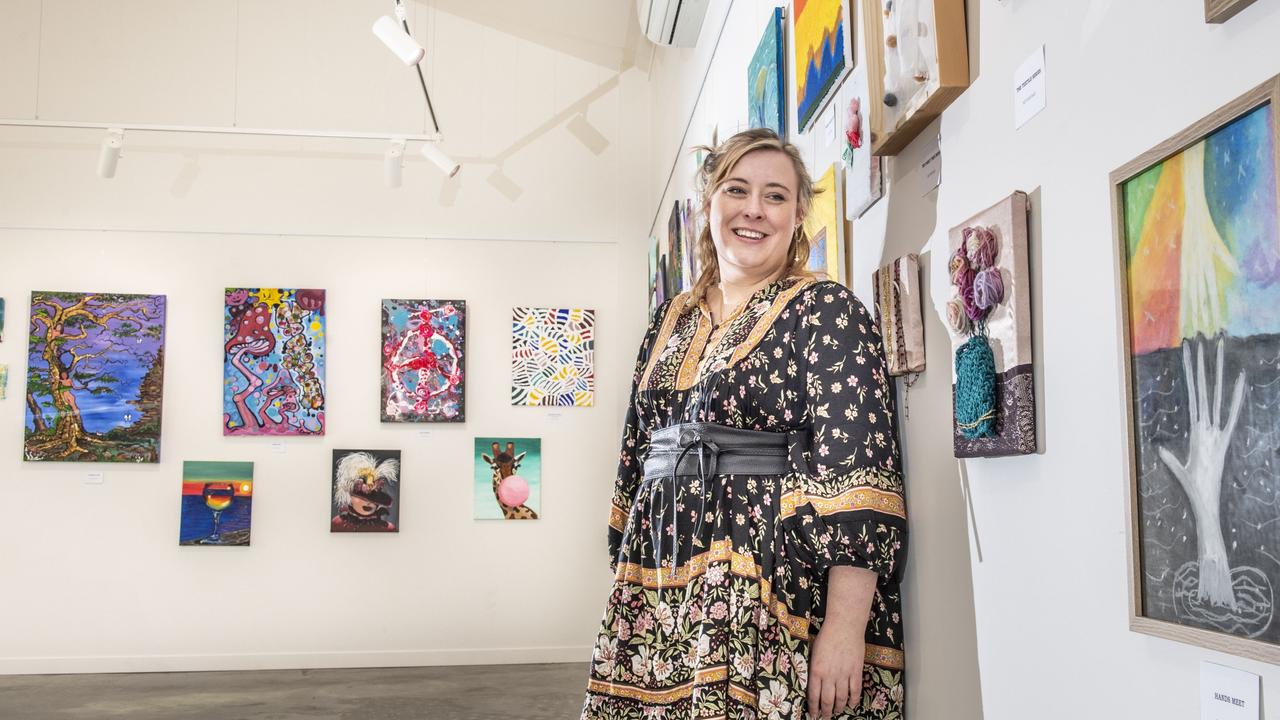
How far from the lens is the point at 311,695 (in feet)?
16.5

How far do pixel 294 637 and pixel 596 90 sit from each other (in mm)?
3941

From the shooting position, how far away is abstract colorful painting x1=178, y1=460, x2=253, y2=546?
5852mm

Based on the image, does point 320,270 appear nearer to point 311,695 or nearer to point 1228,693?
point 311,695

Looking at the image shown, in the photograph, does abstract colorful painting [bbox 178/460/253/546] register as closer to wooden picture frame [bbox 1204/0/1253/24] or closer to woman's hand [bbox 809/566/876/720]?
woman's hand [bbox 809/566/876/720]

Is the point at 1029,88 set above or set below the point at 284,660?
above

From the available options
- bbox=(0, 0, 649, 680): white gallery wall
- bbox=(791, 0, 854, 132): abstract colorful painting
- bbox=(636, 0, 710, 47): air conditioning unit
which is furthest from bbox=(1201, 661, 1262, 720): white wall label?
bbox=(0, 0, 649, 680): white gallery wall

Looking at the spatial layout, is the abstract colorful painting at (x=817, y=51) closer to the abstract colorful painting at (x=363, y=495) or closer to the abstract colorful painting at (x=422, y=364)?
the abstract colorful painting at (x=422, y=364)

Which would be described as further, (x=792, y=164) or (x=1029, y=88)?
(x=792, y=164)

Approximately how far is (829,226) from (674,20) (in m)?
2.77

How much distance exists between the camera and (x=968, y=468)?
1.38 m

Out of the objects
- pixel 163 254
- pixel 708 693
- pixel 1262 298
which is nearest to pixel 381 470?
pixel 163 254

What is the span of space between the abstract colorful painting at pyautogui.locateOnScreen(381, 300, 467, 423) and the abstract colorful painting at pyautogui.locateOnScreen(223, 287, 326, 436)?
1.34ft

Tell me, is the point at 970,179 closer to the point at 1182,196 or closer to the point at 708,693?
the point at 1182,196

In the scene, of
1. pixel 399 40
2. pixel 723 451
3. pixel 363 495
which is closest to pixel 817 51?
pixel 723 451
